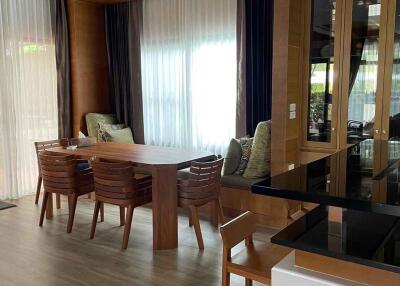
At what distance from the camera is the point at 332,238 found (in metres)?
1.49

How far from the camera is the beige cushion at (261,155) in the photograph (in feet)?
13.6

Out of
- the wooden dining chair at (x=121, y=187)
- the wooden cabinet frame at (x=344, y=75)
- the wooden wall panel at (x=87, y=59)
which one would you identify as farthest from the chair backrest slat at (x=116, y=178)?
the wooden wall panel at (x=87, y=59)

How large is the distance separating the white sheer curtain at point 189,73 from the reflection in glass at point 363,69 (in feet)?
5.16

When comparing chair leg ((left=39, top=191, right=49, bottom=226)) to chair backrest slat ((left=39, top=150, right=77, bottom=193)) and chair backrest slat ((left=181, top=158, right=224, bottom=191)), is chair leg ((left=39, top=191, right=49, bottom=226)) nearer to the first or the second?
chair backrest slat ((left=39, top=150, right=77, bottom=193))

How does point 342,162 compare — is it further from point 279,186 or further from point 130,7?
point 130,7

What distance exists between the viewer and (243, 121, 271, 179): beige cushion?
13.6 feet

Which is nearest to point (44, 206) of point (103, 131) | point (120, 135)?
point (103, 131)

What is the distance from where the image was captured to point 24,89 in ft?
17.0

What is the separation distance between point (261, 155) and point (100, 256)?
1854mm

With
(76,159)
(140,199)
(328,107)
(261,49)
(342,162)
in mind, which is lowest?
(140,199)

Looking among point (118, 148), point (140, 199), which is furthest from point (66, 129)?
point (140, 199)

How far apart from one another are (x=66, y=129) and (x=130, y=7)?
1.99 metres

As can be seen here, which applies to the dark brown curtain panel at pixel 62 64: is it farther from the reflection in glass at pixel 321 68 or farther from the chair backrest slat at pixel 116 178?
the reflection in glass at pixel 321 68

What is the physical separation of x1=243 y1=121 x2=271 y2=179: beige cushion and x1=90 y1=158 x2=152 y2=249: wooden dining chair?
1175mm
